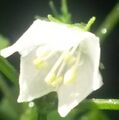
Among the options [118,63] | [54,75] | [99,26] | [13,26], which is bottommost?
[118,63]

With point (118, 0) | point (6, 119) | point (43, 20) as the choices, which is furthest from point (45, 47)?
point (118, 0)

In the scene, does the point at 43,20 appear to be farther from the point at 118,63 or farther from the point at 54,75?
the point at 118,63

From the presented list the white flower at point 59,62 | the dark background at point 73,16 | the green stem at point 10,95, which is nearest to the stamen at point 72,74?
the white flower at point 59,62

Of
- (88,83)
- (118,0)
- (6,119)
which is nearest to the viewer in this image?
(88,83)

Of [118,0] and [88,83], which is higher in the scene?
[88,83]

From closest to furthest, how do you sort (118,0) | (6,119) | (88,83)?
(88,83) < (6,119) < (118,0)

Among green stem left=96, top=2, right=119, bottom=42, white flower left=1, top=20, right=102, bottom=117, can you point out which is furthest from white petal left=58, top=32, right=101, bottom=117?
green stem left=96, top=2, right=119, bottom=42

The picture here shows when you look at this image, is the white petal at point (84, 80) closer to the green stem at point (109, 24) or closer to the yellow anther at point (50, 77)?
the yellow anther at point (50, 77)
